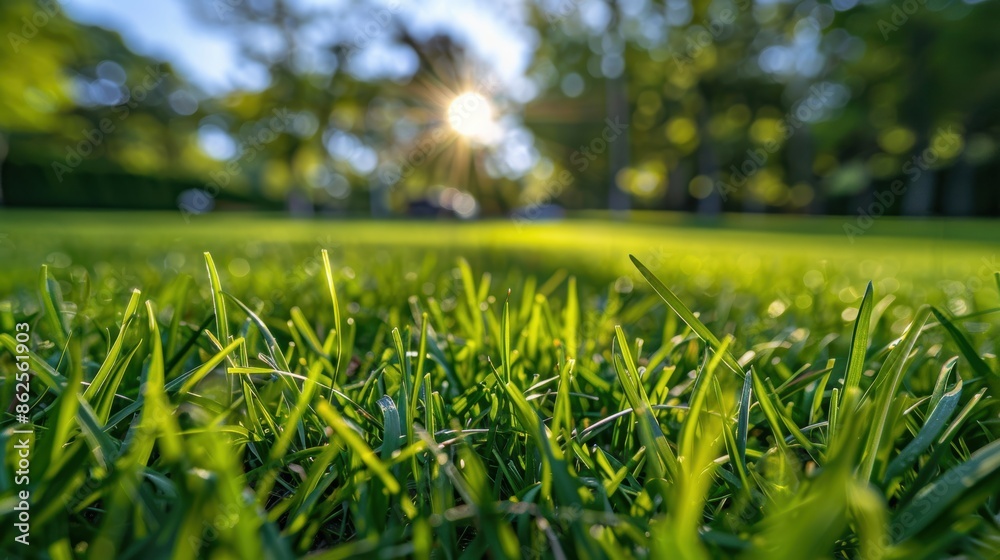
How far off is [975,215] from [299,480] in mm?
34881

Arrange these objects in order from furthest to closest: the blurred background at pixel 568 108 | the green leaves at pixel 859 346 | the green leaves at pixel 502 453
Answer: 1. the blurred background at pixel 568 108
2. the green leaves at pixel 859 346
3. the green leaves at pixel 502 453

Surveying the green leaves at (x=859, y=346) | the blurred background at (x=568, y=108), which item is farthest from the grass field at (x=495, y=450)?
the blurred background at (x=568, y=108)

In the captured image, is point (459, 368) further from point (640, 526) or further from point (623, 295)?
point (623, 295)

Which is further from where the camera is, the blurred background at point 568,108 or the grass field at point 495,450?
the blurred background at point 568,108

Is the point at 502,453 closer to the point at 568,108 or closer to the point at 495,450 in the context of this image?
the point at 495,450

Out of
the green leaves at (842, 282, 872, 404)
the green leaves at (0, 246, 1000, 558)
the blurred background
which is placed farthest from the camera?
the blurred background

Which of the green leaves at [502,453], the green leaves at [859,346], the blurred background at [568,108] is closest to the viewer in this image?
the green leaves at [502,453]

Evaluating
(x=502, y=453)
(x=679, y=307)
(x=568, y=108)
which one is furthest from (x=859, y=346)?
(x=568, y=108)

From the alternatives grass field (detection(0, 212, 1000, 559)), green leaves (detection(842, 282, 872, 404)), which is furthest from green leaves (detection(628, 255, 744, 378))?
green leaves (detection(842, 282, 872, 404))

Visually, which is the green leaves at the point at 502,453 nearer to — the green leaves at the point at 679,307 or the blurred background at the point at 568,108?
the green leaves at the point at 679,307

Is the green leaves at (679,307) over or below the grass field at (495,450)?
over

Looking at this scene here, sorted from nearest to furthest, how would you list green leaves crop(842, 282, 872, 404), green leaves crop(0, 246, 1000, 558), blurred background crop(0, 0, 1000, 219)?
green leaves crop(0, 246, 1000, 558) → green leaves crop(842, 282, 872, 404) → blurred background crop(0, 0, 1000, 219)

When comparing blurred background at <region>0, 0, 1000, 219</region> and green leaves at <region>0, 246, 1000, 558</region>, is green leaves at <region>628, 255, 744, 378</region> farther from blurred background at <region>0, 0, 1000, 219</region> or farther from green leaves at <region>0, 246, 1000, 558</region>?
blurred background at <region>0, 0, 1000, 219</region>

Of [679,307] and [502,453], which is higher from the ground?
[679,307]
